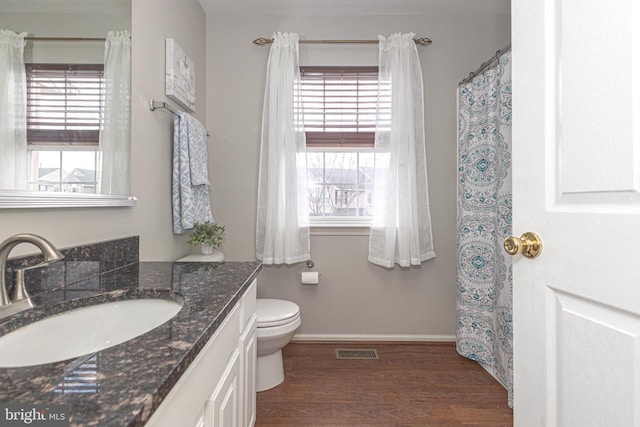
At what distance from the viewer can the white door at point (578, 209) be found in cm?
58

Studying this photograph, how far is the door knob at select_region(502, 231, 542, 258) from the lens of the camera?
0.78 m

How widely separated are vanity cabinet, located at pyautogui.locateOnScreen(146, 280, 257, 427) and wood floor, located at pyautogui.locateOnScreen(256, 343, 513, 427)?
374 millimetres

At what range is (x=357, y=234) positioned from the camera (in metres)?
2.37

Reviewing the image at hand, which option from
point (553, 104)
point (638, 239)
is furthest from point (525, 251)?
point (553, 104)

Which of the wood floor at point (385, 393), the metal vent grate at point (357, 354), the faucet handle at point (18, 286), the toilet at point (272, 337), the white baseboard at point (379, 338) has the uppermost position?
the faucet handle at point (18, 286)

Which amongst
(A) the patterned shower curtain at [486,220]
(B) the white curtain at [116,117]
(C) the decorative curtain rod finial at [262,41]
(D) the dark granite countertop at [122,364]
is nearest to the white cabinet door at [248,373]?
(D) the dark granite countertop at [122,364]

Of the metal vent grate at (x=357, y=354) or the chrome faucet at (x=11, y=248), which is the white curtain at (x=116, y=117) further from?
the metal vent grate at (x=357, y=354)

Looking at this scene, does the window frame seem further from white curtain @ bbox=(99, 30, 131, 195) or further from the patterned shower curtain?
white curtain @ bbox=(99, 30, 131, 195)

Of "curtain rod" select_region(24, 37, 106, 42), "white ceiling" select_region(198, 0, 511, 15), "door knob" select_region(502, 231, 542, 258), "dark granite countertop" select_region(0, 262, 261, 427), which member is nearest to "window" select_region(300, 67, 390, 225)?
"white ceiling" select_region(198, 0, 511, 15)

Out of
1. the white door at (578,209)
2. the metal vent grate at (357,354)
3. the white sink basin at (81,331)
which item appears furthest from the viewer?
the metal vent grate at (357,354)

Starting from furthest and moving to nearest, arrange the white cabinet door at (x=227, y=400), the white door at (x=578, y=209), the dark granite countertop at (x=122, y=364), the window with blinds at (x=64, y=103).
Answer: the window with blinds at (x=64, y=103), the white cabinet door at (x=227, y=400), the white door at (x=578, y=209), the dark granite countertop at (x=122, y=364)

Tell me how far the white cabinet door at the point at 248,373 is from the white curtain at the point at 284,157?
945mm

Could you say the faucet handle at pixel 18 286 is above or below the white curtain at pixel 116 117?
below

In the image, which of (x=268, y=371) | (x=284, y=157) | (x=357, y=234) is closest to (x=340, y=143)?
(x=284, y=157)
